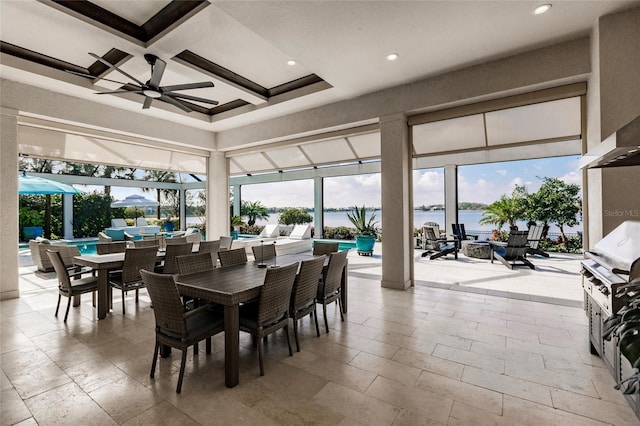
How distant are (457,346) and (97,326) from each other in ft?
14.3

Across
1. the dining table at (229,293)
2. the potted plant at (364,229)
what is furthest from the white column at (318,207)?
the dining table at (229,293)

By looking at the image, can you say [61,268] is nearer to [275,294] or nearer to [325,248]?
[275,294]

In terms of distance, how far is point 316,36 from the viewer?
3.67 meters

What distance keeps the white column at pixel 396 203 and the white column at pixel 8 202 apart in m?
6.40

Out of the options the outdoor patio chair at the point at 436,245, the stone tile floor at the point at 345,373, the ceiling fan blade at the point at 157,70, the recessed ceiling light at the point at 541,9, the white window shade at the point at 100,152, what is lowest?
the stone tile floor at the point at 345,373

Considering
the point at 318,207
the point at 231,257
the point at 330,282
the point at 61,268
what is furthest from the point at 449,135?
the point at 318,207

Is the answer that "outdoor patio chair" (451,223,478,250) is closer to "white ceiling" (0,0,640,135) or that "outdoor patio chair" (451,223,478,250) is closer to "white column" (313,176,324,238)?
"white column" (313,176,324,238)

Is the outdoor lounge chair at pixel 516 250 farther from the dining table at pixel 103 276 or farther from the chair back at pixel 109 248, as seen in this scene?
the chair back at pixel 109 248

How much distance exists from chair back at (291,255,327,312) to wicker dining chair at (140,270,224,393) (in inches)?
31.9

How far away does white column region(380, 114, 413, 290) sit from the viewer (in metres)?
5.39

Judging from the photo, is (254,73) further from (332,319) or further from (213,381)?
(213,381)

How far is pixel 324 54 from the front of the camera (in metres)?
4.10

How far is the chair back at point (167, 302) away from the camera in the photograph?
231 cm

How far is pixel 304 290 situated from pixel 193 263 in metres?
1.52
